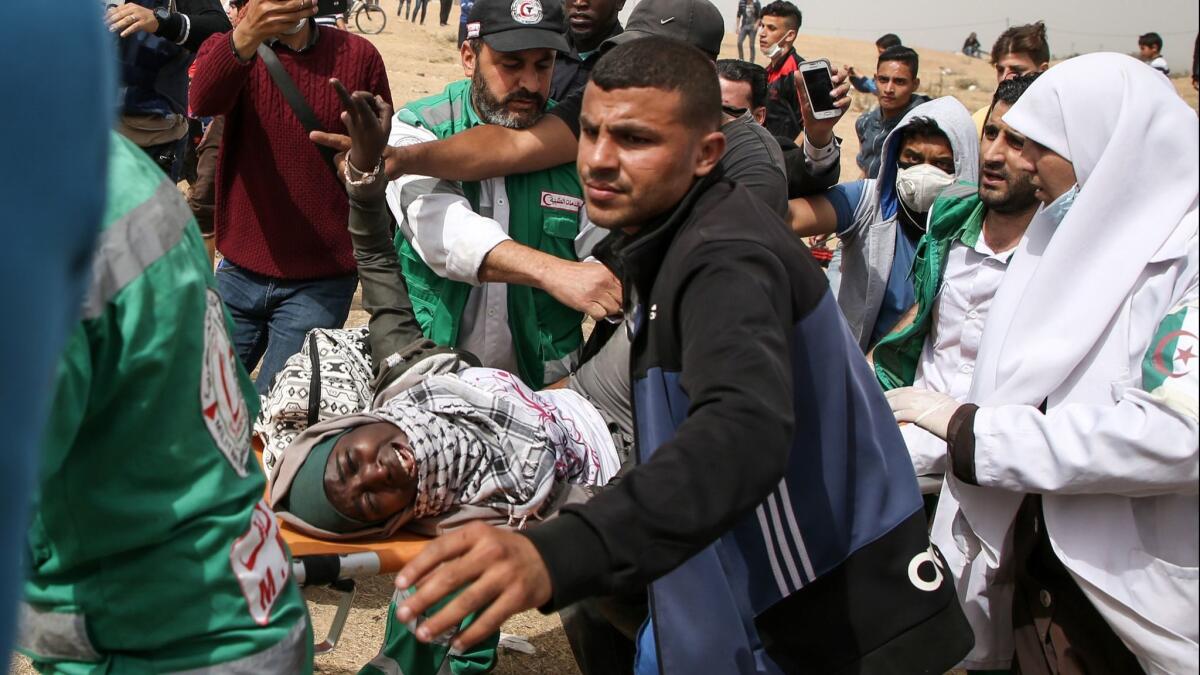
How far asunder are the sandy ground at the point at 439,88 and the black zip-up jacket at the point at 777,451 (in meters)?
2.08

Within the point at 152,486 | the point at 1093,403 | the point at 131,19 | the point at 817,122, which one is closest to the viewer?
the point at 152,486

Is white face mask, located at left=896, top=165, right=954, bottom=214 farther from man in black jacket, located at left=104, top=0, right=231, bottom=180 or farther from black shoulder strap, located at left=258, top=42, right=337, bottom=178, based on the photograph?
man in black jacket, located at left=104, top=0, right=231, bottom=180

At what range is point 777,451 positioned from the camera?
1535mm

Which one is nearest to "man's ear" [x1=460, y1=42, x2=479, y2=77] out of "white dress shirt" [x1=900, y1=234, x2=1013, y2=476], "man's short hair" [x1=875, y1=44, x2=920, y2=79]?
"white dress shirt" [x1=900, y1=234, x2=1013, y2=476]

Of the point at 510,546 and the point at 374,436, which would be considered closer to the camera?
the point at 510,546

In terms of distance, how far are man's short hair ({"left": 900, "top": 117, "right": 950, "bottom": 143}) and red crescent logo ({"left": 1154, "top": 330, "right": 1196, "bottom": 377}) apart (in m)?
A: 1.84

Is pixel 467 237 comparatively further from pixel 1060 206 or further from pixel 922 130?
pixel 922 130

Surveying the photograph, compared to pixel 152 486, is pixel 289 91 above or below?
below

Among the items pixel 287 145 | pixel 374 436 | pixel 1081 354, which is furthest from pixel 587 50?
pixel 1081 354

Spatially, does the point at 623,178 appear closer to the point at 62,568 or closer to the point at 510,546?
the point at 510,546

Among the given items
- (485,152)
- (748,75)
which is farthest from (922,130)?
(485,152)

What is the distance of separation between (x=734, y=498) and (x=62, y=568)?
852mm

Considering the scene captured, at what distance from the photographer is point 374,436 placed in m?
3.19

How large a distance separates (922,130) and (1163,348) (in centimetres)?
190
